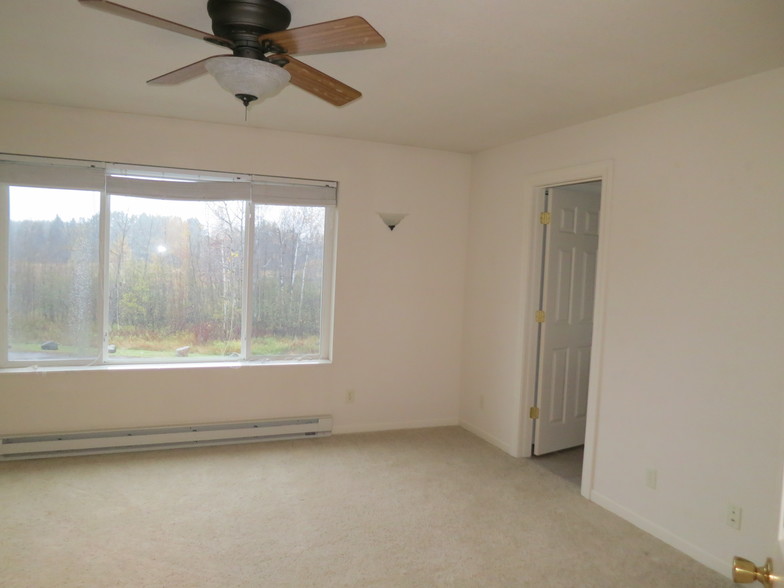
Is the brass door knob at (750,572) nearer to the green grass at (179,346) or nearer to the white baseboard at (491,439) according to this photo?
the white baseboard at (491,439)

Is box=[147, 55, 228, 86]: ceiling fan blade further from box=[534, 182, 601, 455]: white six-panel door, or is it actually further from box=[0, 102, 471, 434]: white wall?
box=[534, 182, 601, 455]: white six-panel door

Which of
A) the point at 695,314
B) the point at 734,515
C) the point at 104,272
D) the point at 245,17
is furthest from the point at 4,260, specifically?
the point at 734,515

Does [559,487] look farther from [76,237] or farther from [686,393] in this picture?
[76,237]

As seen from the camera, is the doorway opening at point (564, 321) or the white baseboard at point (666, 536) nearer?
the white baseboard at point (666, 536)

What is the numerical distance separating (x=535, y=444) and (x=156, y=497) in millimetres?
2720

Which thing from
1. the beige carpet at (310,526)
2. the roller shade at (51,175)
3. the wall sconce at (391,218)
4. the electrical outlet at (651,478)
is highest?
the roller shade at (51,175)

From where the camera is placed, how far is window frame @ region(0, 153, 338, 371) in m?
3.42

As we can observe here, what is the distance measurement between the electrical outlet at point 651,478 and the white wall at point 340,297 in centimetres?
198

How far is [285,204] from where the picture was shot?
13.0 feet

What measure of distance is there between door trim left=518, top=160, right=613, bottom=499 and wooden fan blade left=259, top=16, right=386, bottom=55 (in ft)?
6.60

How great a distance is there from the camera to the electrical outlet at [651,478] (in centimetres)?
276

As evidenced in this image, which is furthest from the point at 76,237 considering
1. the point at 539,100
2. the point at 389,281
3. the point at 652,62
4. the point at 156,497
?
the point at 652,62

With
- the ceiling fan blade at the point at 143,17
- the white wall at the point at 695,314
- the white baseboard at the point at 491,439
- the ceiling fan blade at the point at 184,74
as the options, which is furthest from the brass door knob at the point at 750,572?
the white baseboard at the point at 491,439

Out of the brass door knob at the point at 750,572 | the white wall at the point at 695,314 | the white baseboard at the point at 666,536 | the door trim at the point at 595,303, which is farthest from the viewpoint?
the door trim at the point at 595,303
